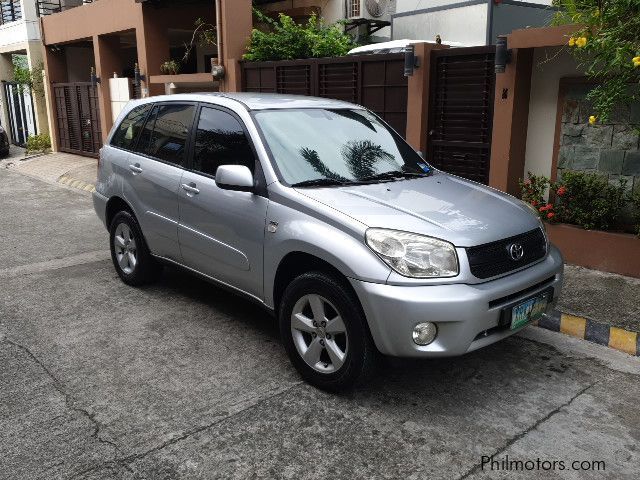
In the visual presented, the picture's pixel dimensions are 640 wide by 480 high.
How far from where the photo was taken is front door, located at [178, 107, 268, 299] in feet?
13.5

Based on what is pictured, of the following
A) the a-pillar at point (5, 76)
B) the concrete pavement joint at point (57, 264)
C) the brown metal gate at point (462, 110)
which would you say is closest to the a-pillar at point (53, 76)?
the a-pillar at point (5, 76)

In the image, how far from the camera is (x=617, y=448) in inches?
126

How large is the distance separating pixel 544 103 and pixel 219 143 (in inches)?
156

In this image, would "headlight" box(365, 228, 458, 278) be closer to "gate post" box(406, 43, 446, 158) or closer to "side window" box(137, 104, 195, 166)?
"side window" box(137, 104, 195, 166)

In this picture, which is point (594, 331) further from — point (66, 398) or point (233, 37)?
point (233, 37)

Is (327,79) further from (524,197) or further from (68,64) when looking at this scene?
(68,64)

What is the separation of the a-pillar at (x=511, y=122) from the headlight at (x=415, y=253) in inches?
149

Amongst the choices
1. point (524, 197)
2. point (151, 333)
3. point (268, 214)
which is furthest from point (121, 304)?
point (524, 197)

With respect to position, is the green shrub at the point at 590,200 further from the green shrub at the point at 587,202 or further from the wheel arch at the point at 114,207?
the wheel arch at the point at 114,207

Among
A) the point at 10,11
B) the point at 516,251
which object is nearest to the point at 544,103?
the point at 516,251

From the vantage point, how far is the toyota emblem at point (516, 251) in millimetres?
3619

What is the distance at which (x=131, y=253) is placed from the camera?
573cm

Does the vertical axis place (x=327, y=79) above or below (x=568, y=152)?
above

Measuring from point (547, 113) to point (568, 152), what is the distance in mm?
501
